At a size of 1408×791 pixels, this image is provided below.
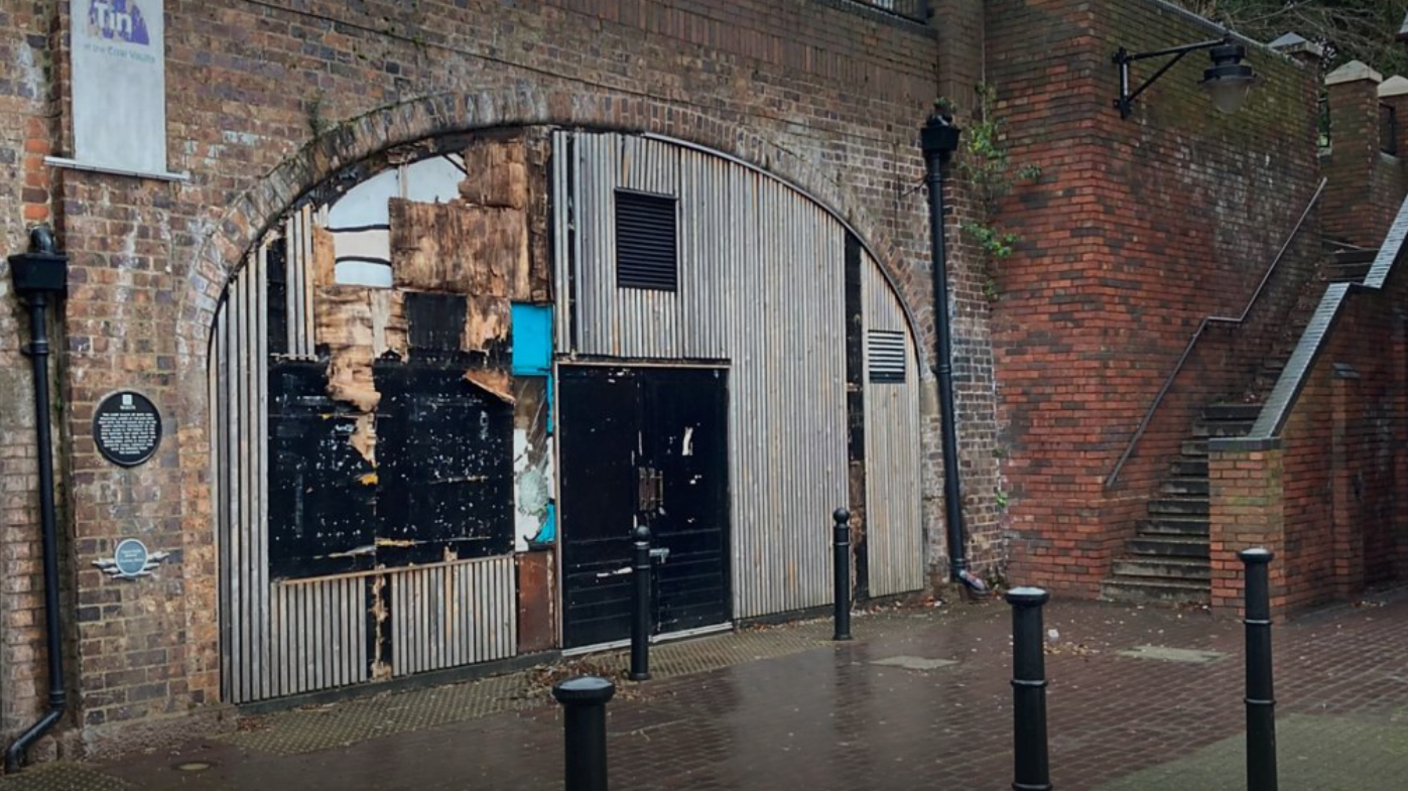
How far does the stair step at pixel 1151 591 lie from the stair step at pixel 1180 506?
0.94m

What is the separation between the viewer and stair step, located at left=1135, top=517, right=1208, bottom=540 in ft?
45.7

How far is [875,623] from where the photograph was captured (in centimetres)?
1257

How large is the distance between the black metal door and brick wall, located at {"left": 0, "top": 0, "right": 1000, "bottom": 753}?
2.00 meters

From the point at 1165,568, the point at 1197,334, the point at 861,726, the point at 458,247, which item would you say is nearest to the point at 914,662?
the point at 861,726

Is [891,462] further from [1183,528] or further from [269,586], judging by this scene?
[269,586]

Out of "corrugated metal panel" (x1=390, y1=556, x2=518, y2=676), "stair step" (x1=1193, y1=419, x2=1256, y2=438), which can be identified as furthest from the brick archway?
"stair step" (x1=1193, y1=419, x2=1256, y2=438)

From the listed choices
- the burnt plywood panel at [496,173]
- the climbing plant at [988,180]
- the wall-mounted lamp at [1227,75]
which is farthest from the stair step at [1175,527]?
the burnt plywood panel at [496,173]

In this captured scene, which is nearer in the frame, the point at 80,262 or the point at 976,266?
the point at 80,262

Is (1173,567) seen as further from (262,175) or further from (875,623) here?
(262,175)

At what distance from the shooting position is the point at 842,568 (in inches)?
452

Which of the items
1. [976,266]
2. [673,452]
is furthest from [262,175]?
[976,266]

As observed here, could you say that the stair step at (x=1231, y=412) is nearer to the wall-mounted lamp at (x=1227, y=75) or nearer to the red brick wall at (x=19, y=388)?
the wall-mounted lamp at (x=1227, y=75)

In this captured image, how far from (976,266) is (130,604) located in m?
9.00

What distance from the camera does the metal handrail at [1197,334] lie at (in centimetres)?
1405
